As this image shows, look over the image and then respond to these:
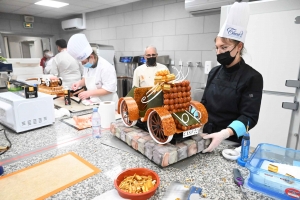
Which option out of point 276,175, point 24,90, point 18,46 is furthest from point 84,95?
point 18,46

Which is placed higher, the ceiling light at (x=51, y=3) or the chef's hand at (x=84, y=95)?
the ceiling light at (x=51, y=3)

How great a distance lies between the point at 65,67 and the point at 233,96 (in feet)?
11.0

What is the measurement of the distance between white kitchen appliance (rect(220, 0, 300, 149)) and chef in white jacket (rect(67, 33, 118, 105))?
65.3 inches

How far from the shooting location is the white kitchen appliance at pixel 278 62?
2.03 metres

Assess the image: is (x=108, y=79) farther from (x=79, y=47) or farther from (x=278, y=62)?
(x=278, y=62)

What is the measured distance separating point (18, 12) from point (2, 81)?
3605 mm

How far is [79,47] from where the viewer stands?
2.24 meters

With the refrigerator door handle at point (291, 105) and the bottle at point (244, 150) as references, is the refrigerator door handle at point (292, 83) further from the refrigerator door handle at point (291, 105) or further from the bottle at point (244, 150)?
the bottle at point (244, 150)

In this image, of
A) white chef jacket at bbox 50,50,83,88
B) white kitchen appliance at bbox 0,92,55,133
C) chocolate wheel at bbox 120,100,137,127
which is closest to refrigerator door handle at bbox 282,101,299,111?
chocolate wheel at bbox 120,100,137,127

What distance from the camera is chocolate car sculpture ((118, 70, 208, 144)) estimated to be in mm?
926

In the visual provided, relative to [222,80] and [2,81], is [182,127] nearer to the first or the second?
[222,80]

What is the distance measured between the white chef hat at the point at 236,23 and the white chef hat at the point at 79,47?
62.4 inches

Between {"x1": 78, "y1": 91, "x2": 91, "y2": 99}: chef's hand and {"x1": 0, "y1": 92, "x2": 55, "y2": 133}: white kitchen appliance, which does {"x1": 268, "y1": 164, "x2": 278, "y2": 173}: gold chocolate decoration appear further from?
{"x1": 78, "y1": 91, "x2": 91, "y2": 99}: chef's hand

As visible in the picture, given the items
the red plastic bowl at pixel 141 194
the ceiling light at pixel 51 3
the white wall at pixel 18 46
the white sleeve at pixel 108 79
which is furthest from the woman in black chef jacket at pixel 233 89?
the white wall at pixel 18 46
